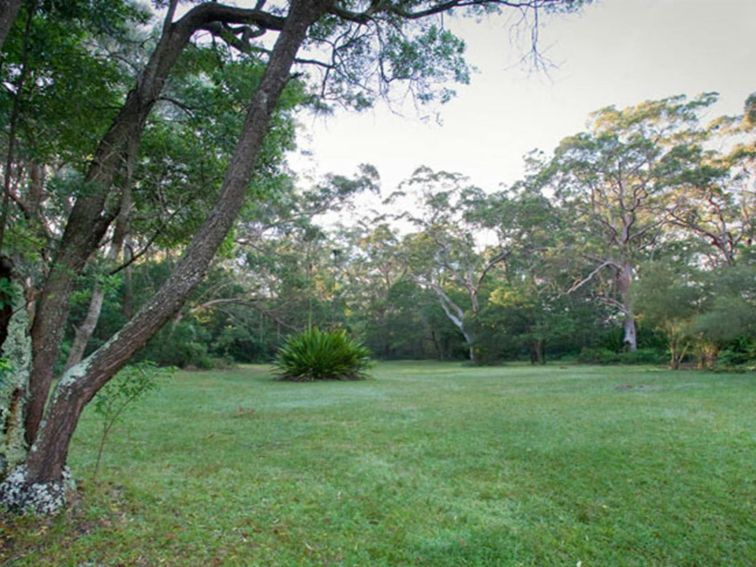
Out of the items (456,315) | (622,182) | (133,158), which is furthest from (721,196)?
(133,158)

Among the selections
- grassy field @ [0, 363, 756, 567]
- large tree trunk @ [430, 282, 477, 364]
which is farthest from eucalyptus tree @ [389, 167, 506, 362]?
grassy field @ [0, 363, 756, 567]

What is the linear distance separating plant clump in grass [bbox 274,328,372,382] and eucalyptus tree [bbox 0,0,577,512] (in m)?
7.73

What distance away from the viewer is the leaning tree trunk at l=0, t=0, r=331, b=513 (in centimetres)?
235

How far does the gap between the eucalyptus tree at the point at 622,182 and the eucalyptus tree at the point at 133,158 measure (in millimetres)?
15356

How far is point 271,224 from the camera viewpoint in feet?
56.6

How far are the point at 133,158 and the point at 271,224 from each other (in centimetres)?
1440

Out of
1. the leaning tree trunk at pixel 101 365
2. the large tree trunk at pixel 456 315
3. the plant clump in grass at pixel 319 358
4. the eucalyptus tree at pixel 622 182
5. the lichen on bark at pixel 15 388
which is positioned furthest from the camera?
the large tree trunk at pixel 456 315

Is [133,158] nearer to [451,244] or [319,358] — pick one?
[319,358]

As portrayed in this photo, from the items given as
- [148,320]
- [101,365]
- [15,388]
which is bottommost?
[15,388]

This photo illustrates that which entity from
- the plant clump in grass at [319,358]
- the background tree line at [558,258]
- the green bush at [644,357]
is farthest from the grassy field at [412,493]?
the green bush at [644,357]

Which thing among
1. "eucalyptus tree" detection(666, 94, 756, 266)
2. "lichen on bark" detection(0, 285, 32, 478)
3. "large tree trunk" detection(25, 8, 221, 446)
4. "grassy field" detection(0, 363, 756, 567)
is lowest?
"grassy field" detection(0, 363, 756, 567)

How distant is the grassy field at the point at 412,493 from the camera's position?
213cm

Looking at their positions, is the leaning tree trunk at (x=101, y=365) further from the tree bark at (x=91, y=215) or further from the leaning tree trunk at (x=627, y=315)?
the leaning tree trunk at (x=627, y=315)

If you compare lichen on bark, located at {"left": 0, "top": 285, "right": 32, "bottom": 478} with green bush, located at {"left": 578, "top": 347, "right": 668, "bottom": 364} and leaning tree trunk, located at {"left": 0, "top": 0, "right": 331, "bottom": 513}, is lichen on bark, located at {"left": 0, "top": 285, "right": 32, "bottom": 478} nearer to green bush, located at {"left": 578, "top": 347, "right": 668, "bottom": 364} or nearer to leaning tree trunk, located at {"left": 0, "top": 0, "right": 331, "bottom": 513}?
leaning tree trunk, located at {"left": 0, "top": 0, "right": 331, "bottom": 513}
